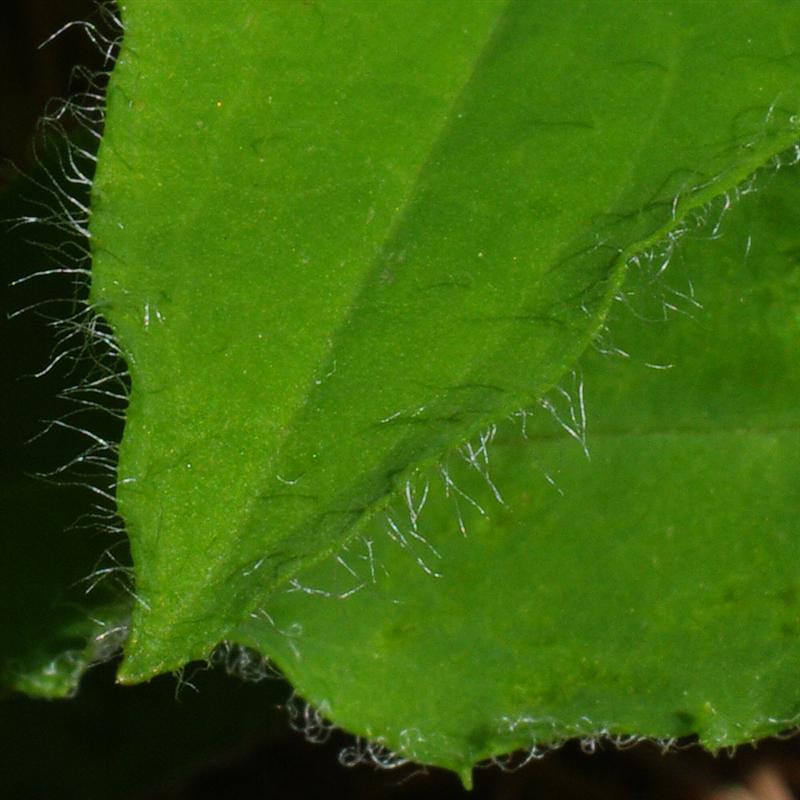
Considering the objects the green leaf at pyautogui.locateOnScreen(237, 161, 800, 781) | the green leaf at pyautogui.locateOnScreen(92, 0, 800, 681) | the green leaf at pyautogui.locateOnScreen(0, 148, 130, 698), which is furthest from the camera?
the green leaf at pyautogui.locateOnScreen(0, 148, 130, 698)

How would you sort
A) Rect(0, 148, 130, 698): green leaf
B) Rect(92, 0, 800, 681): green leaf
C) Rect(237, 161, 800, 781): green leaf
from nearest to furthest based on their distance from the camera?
Rect(92, 0, 800, 681): green leaf → Rect(237, 161, 800, 781): green leaf → Rect(0, 148, 130, 698): green leaf

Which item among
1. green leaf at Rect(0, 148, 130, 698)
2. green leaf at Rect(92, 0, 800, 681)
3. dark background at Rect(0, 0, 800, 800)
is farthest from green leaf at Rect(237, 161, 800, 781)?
green leaf at Rect(92, 0, 800, 681)

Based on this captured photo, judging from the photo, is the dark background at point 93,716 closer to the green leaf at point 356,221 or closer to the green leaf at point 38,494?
the green leaf at point 38,494

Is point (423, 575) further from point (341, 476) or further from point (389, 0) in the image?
point (389, 0)

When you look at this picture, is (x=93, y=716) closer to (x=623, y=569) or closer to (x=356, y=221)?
(x=623, y=569)

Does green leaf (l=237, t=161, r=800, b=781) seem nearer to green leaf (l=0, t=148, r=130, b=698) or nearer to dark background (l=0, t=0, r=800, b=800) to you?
dark background (l=0, t=0, r=800, b=800)

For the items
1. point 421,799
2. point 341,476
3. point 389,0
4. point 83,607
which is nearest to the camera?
point 341,476

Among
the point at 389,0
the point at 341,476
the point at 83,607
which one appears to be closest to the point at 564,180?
the point at 389,0
